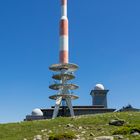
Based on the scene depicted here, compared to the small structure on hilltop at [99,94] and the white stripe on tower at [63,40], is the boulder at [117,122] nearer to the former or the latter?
the white stripe on tower at [63,40]

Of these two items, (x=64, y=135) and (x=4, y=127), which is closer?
(x=64, y=135)

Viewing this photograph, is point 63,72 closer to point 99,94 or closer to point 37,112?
point 37,112

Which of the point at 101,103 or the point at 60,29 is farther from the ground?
the point at 60,29

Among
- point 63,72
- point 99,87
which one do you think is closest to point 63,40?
point 63,72

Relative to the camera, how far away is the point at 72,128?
133 feet

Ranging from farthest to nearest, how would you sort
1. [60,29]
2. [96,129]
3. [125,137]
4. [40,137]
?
1. [60,29]
2. [96,129]
3. [40,137]
4. [125,137]

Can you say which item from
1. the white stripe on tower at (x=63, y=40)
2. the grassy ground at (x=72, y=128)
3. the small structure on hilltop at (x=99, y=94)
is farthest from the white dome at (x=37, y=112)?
the grassy ground at (x=72, y=128)

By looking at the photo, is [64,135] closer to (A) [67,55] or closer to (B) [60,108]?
(A) [67,55]

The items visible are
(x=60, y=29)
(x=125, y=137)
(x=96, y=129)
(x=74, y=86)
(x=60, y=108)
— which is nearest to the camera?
(x=125, y=137)

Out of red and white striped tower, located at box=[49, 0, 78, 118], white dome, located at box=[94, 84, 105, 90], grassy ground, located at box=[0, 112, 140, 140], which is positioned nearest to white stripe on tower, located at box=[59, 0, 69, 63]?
red and white striped tower, located at box=[49, 0, 78, 118]

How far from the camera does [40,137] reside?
120 ft

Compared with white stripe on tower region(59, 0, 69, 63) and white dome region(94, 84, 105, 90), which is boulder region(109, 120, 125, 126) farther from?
white dome region(94, 84, 105, 90)

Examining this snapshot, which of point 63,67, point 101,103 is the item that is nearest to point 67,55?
point 63,67

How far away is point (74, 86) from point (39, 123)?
141ft
